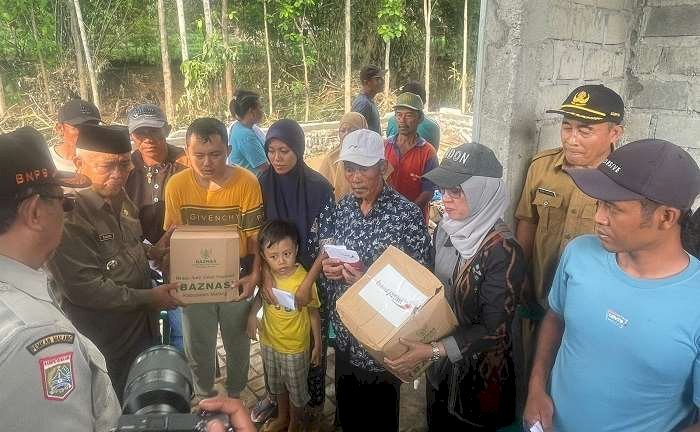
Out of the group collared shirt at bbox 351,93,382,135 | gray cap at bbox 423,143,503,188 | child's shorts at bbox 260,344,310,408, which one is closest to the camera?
gray cap at bbox 423,143,503,188

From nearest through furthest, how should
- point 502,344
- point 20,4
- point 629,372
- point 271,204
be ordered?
point 629,372 → point 502,344 → point 271,204 → point 20,4

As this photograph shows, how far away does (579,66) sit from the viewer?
283 centimetres

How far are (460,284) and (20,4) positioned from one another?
1393 cm

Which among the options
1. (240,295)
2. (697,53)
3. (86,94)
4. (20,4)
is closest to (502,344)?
(240,295)

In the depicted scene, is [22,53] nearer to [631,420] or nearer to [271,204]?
[271,204]

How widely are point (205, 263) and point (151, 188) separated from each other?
1164mm

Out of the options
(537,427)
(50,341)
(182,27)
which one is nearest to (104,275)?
(50,341)

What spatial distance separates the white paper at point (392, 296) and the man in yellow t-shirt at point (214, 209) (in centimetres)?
106

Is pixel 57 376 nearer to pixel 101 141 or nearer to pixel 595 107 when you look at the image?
pixel 101 141

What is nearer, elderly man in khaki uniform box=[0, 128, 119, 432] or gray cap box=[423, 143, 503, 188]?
elderly man in khaki uniform box=[0, 128, 119, 432]

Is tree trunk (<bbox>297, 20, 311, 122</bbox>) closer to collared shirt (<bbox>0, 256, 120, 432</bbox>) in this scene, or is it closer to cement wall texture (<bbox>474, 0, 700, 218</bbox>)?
cement wall texture (<bbox>474, 0, 700, 218</bbox>)

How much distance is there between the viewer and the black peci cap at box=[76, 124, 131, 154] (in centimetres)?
244

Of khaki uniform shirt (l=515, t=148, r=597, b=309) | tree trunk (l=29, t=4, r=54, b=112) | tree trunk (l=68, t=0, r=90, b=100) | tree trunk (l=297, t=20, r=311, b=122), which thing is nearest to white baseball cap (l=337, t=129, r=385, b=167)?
khaki uniform shirt (l=515, t=148, r=597, b=309)

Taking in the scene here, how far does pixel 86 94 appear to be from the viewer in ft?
40.4
